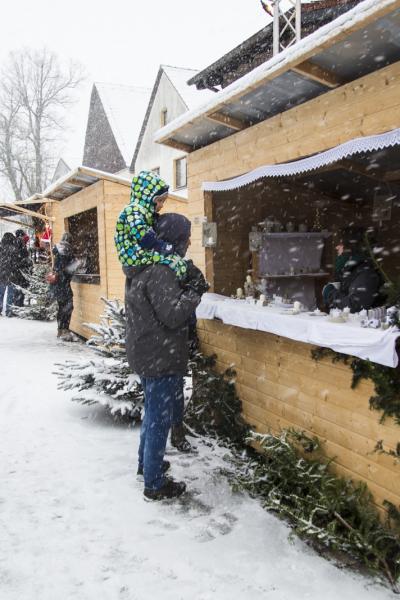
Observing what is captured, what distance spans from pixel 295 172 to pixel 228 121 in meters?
1.06

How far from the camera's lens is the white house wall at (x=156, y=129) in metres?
22.9

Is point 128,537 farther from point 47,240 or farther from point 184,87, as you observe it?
point 184,87

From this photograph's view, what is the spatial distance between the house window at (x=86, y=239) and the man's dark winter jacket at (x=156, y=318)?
841 centimetres

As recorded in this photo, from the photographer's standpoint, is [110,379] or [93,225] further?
[93,225]

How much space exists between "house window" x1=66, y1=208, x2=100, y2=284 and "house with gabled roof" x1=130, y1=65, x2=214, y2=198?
9.55 metres

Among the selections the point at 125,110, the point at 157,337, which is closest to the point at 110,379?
the point at 157,337

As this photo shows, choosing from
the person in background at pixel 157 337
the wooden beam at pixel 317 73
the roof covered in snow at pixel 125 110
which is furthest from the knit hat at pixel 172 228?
the roof covered in snow at pixel 125 110

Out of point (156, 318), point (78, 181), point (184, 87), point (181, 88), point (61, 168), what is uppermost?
point (61, 168)

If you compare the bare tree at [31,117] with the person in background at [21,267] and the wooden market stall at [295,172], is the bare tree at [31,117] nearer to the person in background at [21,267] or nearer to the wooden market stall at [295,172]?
the person in background at [21,267]

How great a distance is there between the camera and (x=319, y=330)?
3.41 metres

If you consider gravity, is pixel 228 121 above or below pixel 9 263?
above

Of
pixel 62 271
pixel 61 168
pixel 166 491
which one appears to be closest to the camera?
pixel 166 491

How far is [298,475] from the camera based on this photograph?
3.61m

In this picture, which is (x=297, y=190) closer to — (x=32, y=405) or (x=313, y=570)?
(x=32, y=405)
